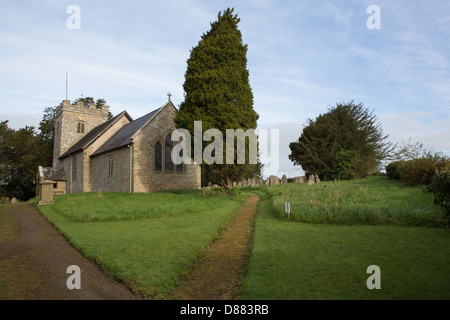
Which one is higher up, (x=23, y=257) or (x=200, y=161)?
(x=200, y=161)

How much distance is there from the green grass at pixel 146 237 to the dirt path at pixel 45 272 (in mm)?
243

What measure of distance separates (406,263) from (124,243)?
6477mm

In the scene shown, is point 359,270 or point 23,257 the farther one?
point 23,257

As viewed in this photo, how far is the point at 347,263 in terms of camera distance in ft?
17.0

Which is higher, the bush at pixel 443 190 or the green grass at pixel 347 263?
the bush at pixel 443 190

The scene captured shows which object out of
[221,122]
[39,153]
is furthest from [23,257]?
[39,153]

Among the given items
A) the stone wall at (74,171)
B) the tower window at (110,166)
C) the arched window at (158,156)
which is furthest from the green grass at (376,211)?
the stone wall at (74,171)

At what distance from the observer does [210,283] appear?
16.1 feet

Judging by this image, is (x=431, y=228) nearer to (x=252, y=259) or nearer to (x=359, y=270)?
(x=359, y=270)

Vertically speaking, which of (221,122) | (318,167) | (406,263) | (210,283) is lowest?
(210,283)

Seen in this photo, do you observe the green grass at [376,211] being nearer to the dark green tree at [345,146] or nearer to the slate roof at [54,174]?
the dark green tree at [345,146]

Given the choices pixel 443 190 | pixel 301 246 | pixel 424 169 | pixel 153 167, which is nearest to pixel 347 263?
pixel 301 246

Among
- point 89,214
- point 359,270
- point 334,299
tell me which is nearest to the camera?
point 334,299

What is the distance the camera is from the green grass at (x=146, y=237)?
510 cm
